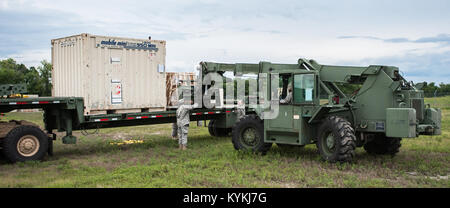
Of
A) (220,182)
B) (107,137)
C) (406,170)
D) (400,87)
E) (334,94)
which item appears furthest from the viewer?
(107,137)

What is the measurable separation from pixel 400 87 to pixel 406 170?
209cm

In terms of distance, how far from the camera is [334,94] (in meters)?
11.6

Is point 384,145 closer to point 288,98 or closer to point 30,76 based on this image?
point 288,98

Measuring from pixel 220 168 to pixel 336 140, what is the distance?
2857 mm

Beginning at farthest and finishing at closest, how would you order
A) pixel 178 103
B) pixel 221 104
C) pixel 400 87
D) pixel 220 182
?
pixel 221 104, pixel 178 103, pixel 400 87, pixel 220 182

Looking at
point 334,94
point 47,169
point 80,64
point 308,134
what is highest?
point 80,64

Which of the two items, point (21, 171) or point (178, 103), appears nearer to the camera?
point (21, 171)

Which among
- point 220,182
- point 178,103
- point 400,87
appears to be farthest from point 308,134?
point 178,103

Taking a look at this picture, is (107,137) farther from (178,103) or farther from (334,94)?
(334,94)

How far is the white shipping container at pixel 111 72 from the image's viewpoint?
481 inches

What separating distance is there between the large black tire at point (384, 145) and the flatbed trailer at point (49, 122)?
6177mm

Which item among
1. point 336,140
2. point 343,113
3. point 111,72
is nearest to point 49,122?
point 111,72

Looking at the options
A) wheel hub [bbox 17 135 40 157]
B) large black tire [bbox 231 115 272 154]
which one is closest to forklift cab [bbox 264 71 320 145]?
large black tire [bbox 231 115 272 154]

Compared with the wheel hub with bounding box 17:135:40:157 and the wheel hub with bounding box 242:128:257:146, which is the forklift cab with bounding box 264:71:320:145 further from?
the wheel hub with bounding box 17:135:40:157
